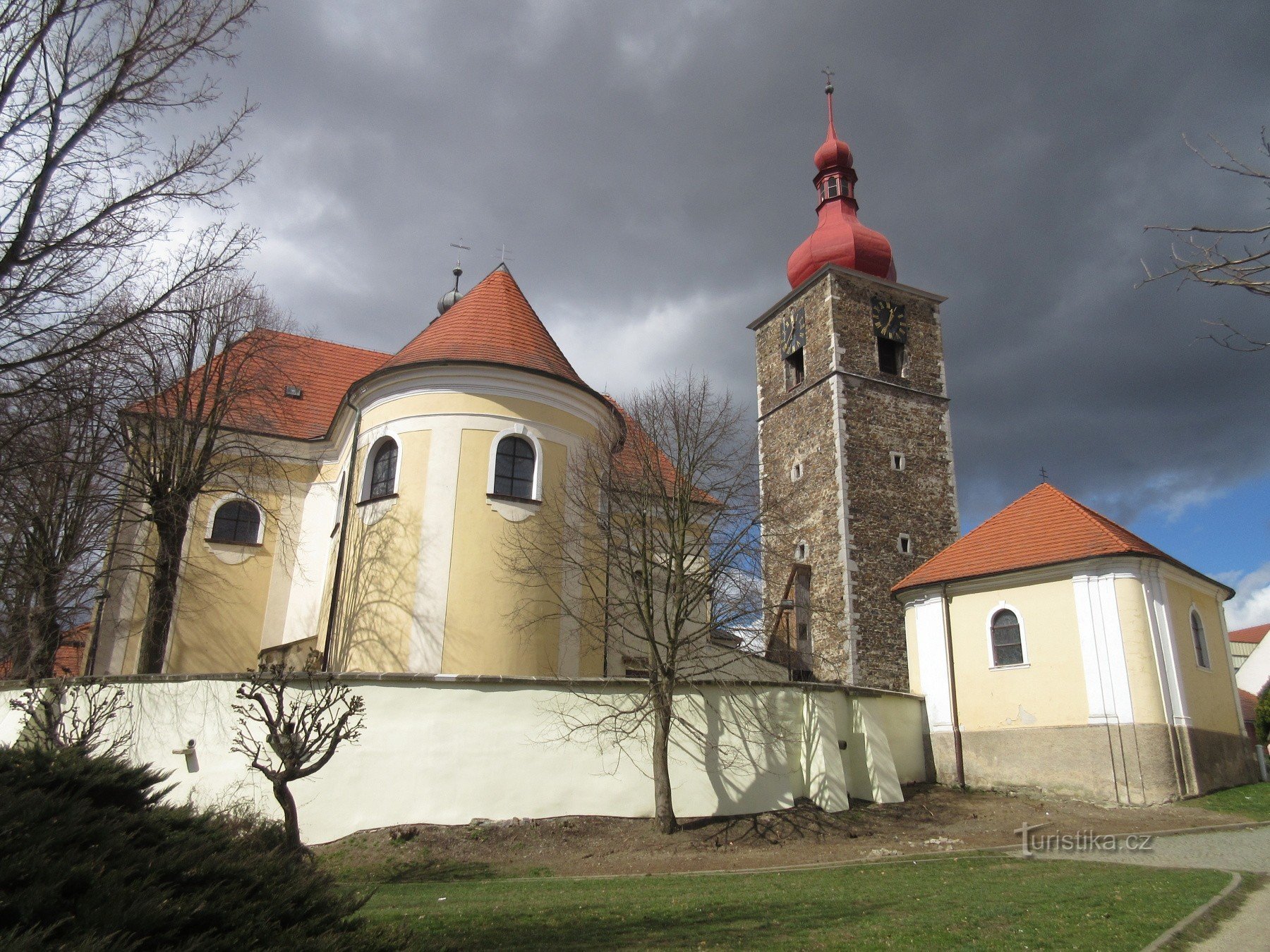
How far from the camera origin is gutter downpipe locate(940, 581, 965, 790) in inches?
723

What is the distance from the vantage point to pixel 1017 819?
48.6 feet

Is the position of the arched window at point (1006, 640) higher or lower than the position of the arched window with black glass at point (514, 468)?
lower

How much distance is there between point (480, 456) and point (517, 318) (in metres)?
3.72

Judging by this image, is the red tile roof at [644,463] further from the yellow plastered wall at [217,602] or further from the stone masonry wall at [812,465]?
the yellow plastered wall at [217,602]

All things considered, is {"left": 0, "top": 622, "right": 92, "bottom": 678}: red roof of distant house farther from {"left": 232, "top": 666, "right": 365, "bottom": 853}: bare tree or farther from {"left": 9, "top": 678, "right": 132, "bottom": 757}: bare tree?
{"left": 232, "top": 666, "right": 365, "bottom": 853}: bare tree

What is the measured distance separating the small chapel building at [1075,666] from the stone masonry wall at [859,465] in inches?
200

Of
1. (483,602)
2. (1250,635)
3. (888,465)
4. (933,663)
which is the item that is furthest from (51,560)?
(1250,635)

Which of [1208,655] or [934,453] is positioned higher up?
[934,453]

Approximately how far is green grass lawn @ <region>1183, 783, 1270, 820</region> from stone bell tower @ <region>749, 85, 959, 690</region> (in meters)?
9.09

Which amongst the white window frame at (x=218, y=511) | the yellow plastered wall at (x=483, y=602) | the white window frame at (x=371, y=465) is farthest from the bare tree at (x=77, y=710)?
the white window frame at (x=218, y=511)

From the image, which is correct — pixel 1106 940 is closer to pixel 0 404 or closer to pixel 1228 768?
pixel 0 404

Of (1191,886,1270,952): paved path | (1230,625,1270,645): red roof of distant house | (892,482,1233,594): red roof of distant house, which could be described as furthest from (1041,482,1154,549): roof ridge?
(1230,625,1270,645): red roof of distant house

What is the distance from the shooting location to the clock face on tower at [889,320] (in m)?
30.2

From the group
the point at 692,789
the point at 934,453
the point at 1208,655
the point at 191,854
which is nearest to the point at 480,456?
the point at 692,789
